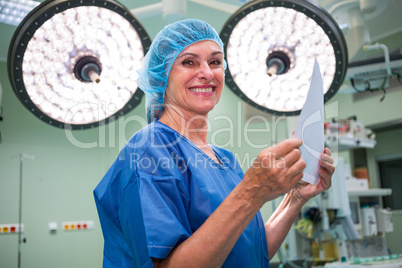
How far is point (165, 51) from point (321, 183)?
1.93 ft

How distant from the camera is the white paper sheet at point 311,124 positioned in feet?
2.65

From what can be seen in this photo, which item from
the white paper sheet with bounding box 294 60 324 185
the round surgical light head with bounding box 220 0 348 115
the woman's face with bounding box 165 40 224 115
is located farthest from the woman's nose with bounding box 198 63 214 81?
the white paper sheet with bounding box 294 60 324 185

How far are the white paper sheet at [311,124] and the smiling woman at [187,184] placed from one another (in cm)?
9

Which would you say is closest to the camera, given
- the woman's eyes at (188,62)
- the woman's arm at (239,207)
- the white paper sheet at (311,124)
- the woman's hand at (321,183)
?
the woman's arm at (239,207)

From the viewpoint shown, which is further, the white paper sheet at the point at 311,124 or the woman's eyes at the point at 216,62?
the woman's eyes at the point at 216,62

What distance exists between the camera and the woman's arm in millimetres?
693

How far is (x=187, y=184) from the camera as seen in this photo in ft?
2.85

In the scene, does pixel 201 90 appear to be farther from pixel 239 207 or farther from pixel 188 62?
pixel 239 207

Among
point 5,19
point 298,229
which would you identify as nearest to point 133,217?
point 5,19

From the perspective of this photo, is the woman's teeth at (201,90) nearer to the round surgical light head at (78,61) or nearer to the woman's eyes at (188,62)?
the woman's eyes at (188,62)

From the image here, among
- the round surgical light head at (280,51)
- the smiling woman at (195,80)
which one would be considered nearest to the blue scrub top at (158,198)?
the smiling woman at (195,80)

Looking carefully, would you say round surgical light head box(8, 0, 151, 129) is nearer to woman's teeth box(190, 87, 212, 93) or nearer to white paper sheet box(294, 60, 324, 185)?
woman's teeth box(190, 87, 212, 93)

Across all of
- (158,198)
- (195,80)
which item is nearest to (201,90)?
(195,80)

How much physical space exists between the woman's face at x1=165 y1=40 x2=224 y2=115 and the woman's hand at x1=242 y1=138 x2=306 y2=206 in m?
0.39
